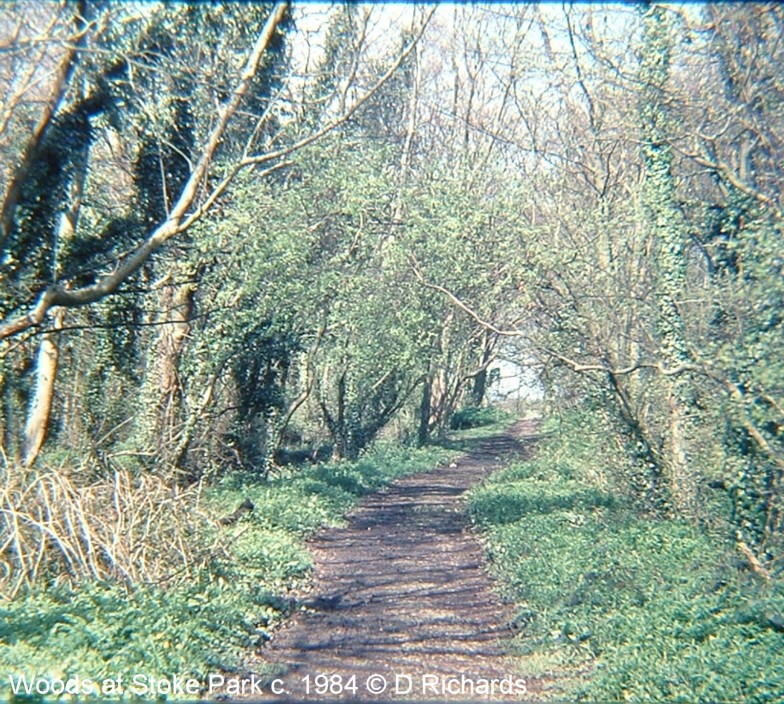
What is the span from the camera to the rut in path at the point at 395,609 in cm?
775

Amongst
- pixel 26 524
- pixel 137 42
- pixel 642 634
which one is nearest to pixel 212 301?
pixel 137 42

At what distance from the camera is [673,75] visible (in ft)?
43.6

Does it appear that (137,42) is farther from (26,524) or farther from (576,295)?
(576,295)

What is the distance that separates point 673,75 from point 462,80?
16.0 m

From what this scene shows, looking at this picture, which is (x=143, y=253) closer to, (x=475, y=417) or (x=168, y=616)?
(x=168, y=616)

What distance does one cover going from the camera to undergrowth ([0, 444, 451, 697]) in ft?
20.3

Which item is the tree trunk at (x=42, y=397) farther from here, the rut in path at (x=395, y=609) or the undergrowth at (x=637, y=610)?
the undergrowth at (x=637, y=610)

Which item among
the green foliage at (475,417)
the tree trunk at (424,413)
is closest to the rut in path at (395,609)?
the tree trunk at (424,413)
